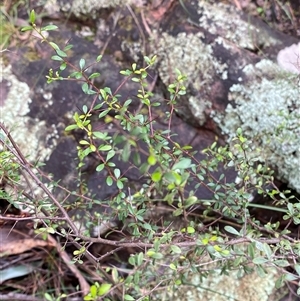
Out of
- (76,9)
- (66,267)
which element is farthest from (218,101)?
(66,267)

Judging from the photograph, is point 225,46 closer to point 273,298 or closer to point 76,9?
point 76,9

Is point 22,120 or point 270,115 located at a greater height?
point 270,115

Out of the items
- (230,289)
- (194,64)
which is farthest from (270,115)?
(230,289)

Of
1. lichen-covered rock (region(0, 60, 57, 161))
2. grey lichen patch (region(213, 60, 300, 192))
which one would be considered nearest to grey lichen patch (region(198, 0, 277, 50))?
grey lichen patch (region(213, 60, 300, 192))

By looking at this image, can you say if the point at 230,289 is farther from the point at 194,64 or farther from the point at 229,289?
the point at 194,64

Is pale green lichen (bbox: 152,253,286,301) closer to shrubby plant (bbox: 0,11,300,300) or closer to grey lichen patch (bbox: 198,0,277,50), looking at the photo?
shrubby plant (bbox: 0,11,300,300)

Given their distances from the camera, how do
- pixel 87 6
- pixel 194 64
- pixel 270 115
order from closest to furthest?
pixel 270 115 < pixel 194 64 < pixel 87 6
